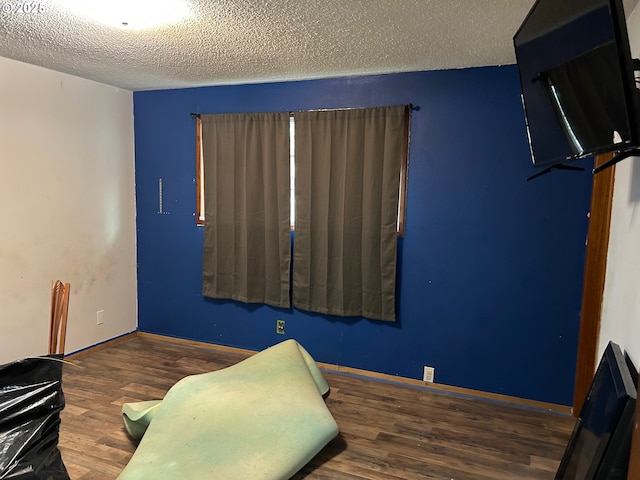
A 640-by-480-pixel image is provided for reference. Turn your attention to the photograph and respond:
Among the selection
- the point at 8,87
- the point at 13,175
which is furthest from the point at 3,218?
the point at 8,87

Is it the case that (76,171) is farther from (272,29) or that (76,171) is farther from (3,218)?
(272,29)

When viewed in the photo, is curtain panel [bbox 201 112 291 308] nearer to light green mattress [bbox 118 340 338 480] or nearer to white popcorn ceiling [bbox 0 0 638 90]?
white popcorn ceiling [bbox 0 0 638 90]

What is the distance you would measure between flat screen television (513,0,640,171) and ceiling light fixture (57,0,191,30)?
1518 mm

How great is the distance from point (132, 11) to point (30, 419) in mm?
1866

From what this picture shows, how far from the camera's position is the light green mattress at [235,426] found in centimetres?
208

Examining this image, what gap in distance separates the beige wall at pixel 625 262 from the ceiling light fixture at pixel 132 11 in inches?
82.1

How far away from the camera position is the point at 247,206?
364 cm

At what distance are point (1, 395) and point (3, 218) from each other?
1.79 m

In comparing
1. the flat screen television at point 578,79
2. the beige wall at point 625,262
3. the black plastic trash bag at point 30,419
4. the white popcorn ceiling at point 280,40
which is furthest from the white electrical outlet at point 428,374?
the black plastic trash bag at point 30,419

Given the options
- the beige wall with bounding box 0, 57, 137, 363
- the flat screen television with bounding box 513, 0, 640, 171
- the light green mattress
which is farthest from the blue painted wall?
the flat screen television with bounding box 513, 0, 640, 171

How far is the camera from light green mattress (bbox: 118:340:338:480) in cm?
208

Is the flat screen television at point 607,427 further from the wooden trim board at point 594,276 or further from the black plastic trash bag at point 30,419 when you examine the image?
the black plastic trash bag at point 30,419

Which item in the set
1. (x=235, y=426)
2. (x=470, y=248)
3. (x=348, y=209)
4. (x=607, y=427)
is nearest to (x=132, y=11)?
(x=348, y=209)

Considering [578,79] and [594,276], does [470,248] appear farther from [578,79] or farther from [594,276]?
[578,79]
